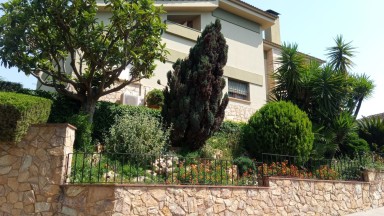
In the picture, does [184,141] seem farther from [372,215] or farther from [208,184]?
[372,215]

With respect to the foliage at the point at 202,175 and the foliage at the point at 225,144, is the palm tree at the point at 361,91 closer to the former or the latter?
the foliage at the point at 225,144

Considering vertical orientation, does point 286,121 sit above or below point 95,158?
above

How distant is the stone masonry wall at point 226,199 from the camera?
7.39m

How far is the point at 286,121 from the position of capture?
12.1 metres

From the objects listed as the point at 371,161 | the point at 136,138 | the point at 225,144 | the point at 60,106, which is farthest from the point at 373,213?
the point at 60,106

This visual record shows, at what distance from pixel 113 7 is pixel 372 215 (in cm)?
987

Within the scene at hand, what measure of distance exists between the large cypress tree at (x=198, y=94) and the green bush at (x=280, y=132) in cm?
136

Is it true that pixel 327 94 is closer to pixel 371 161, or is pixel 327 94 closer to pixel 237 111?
pixel 371 161

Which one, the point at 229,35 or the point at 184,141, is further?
the point at 229,35

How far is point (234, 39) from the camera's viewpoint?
2048 cm

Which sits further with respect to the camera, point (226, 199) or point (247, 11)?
point (247, 11)

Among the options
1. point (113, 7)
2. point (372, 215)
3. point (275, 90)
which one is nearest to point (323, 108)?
point (275, 90)

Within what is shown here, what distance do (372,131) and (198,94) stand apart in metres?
10.5

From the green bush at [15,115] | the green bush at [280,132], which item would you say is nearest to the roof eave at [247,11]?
the green bush at [280,132]
